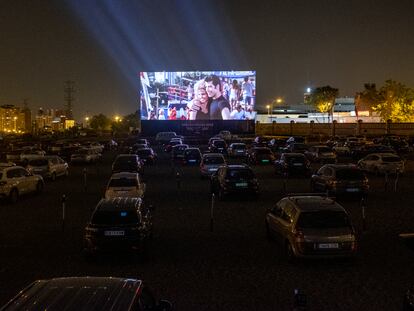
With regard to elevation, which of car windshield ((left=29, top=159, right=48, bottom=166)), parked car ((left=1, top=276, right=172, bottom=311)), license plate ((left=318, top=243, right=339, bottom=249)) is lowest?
car windshield ((left=29, top=159, right=48, bottom=166))

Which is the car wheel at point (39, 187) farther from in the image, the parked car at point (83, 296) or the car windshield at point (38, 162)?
the parked car at point (83, 296)

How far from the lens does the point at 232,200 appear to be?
81.0 ft

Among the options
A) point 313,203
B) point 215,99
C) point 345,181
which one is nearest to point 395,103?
point 215,99

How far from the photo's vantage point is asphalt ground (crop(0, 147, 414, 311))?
10.7 meters

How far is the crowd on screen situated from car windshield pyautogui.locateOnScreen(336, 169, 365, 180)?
5669 cm

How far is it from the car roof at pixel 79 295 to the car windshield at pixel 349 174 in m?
18.7

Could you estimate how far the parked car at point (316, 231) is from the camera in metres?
12.6

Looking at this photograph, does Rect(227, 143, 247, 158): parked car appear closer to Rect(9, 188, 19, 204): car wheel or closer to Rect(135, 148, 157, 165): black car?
Rect(135, 148, 157, 165): black car

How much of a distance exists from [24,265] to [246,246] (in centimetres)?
560

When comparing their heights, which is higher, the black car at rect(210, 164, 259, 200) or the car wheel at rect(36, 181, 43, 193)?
the black car at rect(210, 164, 259, 200)

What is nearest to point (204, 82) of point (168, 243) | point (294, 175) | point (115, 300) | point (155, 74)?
point (155, 74)

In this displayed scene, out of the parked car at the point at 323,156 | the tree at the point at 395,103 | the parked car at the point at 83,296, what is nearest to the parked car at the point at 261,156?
the parked car at the point at 323,156

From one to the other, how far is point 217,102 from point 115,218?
223ft

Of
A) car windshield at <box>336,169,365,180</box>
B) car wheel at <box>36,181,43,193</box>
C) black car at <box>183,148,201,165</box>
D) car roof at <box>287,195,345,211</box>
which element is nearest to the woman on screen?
black car at <box>183,148,201,165</box>
